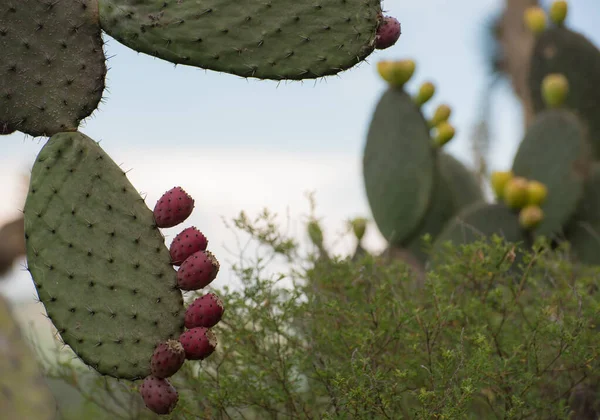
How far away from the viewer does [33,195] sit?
285cm

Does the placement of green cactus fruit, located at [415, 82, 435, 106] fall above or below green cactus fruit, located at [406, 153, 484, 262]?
above

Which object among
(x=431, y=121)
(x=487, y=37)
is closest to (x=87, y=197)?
(x=431, y=121)

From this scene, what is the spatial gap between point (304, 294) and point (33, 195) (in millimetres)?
1352

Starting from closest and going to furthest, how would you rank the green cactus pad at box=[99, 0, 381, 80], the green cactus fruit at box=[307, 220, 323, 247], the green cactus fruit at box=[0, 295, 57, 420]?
1. the green cactus fruit at box=[0, 295, 57, 420]
2. the green cactus pad at box=[99, 0, 381, 80]
3. the green cactus fruit at box=[307, 220, 323, 247]

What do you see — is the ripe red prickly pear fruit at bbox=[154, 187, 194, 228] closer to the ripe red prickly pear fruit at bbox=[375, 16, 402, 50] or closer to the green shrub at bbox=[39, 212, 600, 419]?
the green shrub at bbox=[39, 212, 600, 419]

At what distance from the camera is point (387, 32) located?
311cm

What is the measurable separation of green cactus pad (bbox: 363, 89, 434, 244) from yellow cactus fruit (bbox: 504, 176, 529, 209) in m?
0.71

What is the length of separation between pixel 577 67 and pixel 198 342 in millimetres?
5706

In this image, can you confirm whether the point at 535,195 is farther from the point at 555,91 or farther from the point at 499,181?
the point at 555,91

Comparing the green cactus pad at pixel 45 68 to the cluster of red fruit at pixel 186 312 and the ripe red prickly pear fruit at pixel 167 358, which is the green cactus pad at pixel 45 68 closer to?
the cluster of red fruit at pixel 186 312

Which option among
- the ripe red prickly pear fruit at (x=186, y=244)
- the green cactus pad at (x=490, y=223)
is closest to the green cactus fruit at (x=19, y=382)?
the ripe red prickly pear fruit at (x=186, y=244)

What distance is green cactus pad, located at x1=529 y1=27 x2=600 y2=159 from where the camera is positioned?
7.28 meters

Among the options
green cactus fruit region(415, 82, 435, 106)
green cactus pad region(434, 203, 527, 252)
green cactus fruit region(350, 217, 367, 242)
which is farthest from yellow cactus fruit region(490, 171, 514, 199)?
green cactus fruit region(350, 217, 367, 242)

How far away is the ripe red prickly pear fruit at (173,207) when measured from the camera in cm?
274
